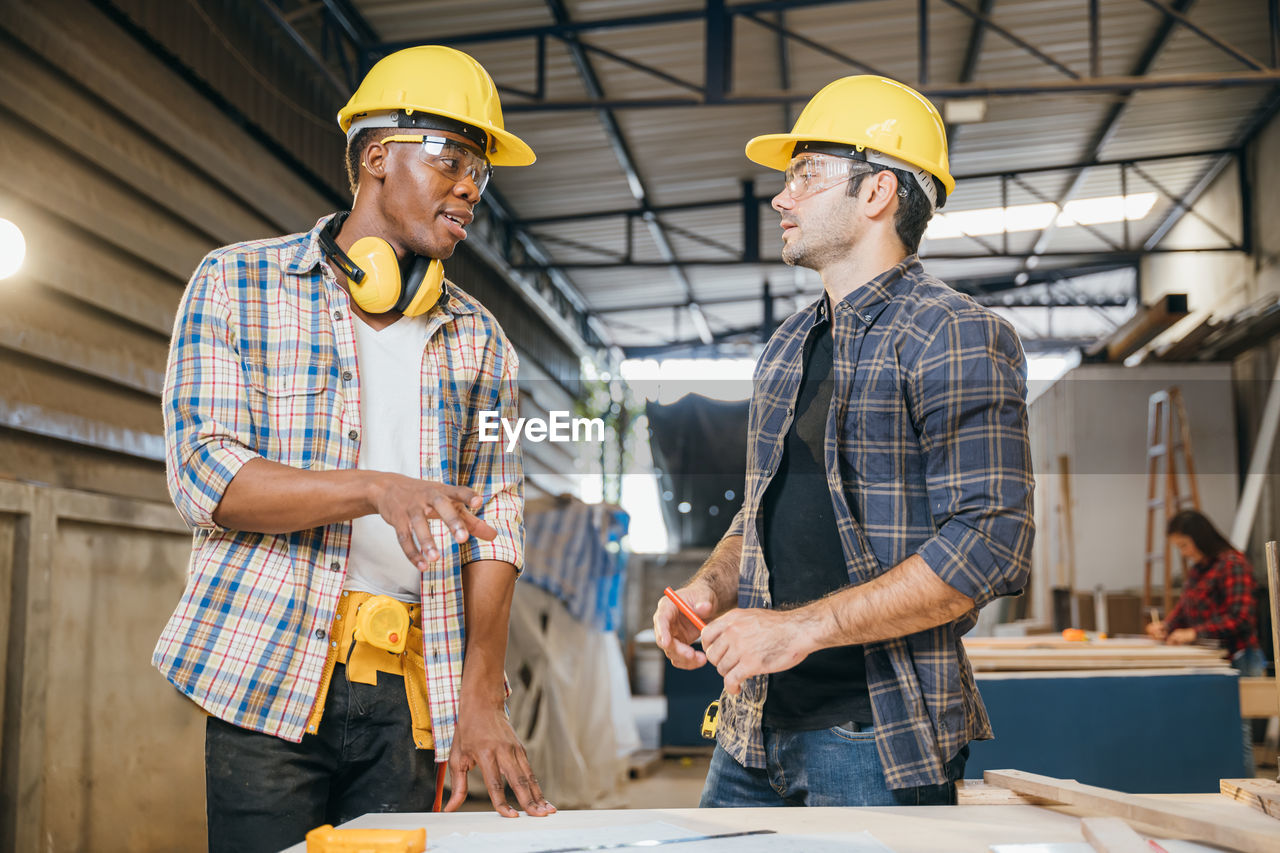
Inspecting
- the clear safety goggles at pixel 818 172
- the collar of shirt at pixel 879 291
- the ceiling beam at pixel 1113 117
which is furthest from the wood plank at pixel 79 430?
the ceiling beam at pixel 1113 117

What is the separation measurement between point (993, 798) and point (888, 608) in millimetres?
305

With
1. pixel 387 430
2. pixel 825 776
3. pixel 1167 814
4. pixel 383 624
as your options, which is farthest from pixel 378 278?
pixel 1167 814

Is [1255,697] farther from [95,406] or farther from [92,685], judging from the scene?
[95,406]

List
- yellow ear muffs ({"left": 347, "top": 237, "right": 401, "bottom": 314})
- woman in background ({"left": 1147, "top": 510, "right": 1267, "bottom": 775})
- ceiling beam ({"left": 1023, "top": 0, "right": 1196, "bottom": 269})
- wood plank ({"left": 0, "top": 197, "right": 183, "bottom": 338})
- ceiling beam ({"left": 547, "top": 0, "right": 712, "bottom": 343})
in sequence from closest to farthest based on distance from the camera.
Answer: yellow ear muffs ({"left": 347, "top": 237, "right": 401, "bottom": 314}) < wood plank ({"left": 0, "top": 197, "right": 183, "bottom": 338}) < woman in background ({"left": 1147, "top": 510, "right": 1267, "bottom": 775}) < ceiling beam ({"left": 547, "top": 0, "right": 712, "bottom": 343}) < ceiling beam ({"left": 1023, "top": 0, "right": 1196, "bottom": 269})

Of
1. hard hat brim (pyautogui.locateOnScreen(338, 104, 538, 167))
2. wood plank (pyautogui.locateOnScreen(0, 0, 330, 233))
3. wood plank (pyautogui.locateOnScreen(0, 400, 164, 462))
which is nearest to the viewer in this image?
hard hat brim (pyautogui.locateOnScreen(338, 104, 538, 167))

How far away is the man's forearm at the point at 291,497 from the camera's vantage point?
60.7 inches

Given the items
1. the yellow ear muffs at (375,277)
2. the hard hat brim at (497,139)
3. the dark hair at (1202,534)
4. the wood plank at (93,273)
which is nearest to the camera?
the yellow ear muffs at (375,277)

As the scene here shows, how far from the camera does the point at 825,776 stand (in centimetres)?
→ 174

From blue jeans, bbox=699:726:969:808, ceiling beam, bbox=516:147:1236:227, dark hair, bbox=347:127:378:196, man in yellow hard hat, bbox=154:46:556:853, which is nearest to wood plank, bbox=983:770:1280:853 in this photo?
blue jeans, bbox=699:726:969:808

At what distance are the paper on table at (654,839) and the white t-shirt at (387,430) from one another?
1.95 ft

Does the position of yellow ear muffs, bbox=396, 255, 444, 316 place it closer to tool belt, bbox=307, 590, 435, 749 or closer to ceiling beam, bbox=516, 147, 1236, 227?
tool belt, bbox=307, 590, 435, 749

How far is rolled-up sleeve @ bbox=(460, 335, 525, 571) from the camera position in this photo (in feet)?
6.22

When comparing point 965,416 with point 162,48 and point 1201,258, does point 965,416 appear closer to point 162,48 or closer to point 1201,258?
point 162,48

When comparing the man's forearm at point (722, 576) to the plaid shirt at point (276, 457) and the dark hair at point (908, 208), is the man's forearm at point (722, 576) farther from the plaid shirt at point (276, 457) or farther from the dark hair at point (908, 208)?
the dark hair at point (908, 208)
